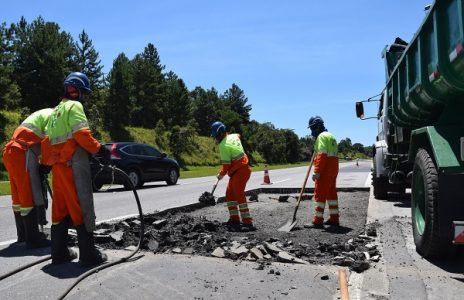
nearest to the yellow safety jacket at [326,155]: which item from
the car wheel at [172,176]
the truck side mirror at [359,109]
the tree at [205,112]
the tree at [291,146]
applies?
the truck side mirror at [359,109]

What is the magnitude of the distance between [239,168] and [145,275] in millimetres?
3502

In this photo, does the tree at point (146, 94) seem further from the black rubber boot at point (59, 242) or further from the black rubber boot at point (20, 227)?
the black rubber boot at point (59, 242)

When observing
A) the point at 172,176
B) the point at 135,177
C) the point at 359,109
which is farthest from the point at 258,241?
the point at 172,176

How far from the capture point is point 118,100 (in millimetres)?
47500

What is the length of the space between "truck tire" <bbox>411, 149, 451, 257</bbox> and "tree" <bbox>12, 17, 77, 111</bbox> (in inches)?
1653

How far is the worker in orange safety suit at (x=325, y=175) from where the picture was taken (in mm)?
7883

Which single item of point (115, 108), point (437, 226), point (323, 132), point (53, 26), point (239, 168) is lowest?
point (437, 226)

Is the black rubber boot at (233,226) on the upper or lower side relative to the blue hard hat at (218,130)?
lower

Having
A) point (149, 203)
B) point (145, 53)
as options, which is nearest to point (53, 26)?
point (145, 53)

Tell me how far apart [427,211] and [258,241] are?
86.2 inches

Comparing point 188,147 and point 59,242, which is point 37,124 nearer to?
point 59,242

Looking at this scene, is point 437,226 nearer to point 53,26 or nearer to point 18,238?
point 18,238

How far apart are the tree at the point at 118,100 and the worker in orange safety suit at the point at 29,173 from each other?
4053 centimetres

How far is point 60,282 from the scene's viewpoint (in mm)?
4570
